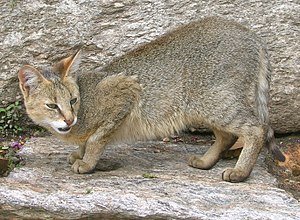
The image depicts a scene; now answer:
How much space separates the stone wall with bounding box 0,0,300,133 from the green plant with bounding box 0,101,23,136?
22cm

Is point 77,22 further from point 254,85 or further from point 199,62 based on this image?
point 254,85

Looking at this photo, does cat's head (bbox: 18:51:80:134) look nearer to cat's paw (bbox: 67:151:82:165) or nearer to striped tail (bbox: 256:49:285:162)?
cat's paw (bbox: 67:151:82:165)

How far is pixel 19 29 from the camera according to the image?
619 cm

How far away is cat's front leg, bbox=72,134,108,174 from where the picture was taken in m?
5.27

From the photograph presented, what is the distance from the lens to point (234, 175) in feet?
16.9

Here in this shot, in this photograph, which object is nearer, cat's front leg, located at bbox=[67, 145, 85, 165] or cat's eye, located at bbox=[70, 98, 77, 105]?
cat's eye, located at bbox=[70, 98, 77, 105]

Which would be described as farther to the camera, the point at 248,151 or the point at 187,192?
the point at 248,151

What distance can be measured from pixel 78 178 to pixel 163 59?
1203mm

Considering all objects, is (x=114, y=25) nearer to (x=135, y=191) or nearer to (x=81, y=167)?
(x=81, y=167)

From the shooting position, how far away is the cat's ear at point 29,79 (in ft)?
16.6

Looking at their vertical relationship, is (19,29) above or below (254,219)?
above

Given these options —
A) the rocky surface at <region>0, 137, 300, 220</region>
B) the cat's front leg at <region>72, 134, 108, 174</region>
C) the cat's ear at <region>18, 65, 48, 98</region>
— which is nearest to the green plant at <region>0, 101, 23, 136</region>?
the rocky surface at <region>0, 137, 300, 220</region>

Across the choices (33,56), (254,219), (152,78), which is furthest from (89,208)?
(33,56)

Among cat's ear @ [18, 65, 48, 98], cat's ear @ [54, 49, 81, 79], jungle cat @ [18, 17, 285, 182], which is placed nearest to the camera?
cat's ear @ [18, 65, 48, 98]
